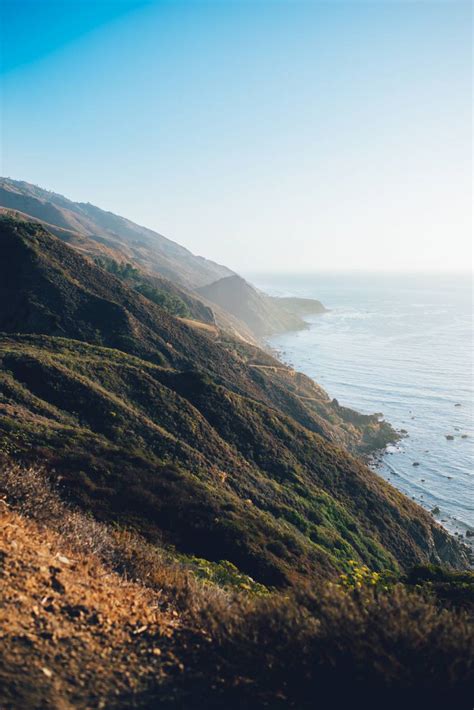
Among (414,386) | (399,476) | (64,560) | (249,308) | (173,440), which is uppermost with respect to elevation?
(249,308)

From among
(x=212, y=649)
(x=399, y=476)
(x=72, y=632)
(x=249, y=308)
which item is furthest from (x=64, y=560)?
(x=249, y=308)

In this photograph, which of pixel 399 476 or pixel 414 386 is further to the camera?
pixel 414 386

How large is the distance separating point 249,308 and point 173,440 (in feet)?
484

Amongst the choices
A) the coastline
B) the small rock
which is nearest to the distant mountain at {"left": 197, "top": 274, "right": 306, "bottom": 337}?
the coastline

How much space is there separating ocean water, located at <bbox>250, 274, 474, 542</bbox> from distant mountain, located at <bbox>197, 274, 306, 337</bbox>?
29.3 feet

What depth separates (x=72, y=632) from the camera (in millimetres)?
8273

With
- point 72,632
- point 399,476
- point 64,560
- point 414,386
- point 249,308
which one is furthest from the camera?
point 249,308

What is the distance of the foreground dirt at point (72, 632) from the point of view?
7.05 metres

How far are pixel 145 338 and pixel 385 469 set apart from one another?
35.8 meters

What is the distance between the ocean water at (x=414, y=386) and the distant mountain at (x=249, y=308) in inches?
352

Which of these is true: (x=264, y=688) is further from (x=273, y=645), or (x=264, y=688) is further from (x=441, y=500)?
(x=441, y=500)

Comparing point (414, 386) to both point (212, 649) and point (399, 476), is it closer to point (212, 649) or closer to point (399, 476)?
point (399, 476)

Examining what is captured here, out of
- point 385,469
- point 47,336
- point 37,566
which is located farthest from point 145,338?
point 37,566

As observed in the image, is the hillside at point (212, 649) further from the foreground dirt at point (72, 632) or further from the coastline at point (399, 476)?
the coastline at point (399, 476)
